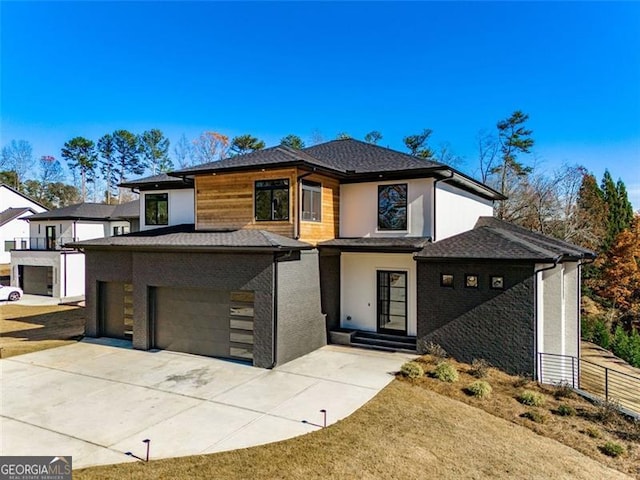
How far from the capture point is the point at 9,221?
36594mm

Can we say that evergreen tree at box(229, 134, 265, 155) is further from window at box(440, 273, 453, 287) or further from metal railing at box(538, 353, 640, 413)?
metal railing at box(538, 353, 640, 413)

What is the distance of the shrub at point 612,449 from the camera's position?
23.1 ft

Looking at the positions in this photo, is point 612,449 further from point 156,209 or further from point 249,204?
point 156,209

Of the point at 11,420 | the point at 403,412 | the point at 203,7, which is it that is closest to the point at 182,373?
the point at 11,420

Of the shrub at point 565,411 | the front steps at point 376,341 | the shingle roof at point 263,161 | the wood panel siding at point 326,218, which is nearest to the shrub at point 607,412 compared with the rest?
the shrub at point 565,411

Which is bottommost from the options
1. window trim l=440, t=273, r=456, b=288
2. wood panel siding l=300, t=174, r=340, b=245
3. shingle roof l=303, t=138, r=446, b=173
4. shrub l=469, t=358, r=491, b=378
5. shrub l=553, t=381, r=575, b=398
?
shrub l=553, t=381, r=575, b=398

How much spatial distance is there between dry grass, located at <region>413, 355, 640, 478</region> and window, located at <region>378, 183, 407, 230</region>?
511cm

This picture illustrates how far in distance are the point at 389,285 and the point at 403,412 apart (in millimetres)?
6283

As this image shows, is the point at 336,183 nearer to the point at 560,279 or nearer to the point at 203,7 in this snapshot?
the point at 560,279

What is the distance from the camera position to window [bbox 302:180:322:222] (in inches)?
504

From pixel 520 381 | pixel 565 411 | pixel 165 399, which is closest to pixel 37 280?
pixel 165 399

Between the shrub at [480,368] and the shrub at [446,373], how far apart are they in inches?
23.9

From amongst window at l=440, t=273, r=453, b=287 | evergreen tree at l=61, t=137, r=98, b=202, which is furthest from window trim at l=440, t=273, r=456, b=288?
evergreen tree at l=61, t=137, r=98, b=202

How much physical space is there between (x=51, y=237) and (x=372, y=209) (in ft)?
90.1
